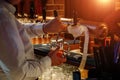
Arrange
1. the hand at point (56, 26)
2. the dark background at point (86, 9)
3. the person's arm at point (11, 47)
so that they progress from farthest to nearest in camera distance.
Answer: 1. the dark background at point (86, 9)
2. the hand at point (56, 26)
3. the person's arm at point (11, 47)

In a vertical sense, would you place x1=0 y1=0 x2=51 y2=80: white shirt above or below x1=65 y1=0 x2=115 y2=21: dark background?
above

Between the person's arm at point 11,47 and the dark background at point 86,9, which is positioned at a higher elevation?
the person's arm at point 11,47

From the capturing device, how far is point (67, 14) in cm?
645

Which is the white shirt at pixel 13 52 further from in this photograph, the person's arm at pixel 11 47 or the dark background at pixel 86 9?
the dark background at pixel 86 9

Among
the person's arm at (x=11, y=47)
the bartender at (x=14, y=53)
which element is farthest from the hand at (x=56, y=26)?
the person's arm at (x=11, y=47)

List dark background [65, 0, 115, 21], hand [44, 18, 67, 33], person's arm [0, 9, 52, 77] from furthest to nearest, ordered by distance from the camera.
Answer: dark background [65, 0, 115, 21] < hand [44, 18, 67, 33] < person's arm [0, 9, 52, 77]

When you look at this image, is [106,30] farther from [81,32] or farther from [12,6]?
[12,6]

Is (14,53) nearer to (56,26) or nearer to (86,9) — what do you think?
(56,26)

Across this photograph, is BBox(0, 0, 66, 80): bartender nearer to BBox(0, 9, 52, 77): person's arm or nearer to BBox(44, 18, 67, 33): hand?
BBox(0, 9, 52, 77): person's arm

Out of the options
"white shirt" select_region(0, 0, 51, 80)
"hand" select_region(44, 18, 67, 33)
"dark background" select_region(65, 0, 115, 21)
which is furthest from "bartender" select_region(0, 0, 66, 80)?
"dark background" select_region(65, 0, 115, 21)

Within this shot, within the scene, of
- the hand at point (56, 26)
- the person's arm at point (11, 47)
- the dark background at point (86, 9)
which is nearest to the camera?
the person's arm at point (11, 47)

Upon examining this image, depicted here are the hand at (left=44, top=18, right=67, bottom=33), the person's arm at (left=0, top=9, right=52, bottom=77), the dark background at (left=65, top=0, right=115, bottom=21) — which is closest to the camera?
the person's arm at (left=0, top=9, right=52, bottom=77)

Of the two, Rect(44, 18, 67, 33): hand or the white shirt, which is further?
Rect(44, 18, 67, 33): hand

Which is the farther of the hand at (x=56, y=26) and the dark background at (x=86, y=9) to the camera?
the dark background at (x=86, y=9)
